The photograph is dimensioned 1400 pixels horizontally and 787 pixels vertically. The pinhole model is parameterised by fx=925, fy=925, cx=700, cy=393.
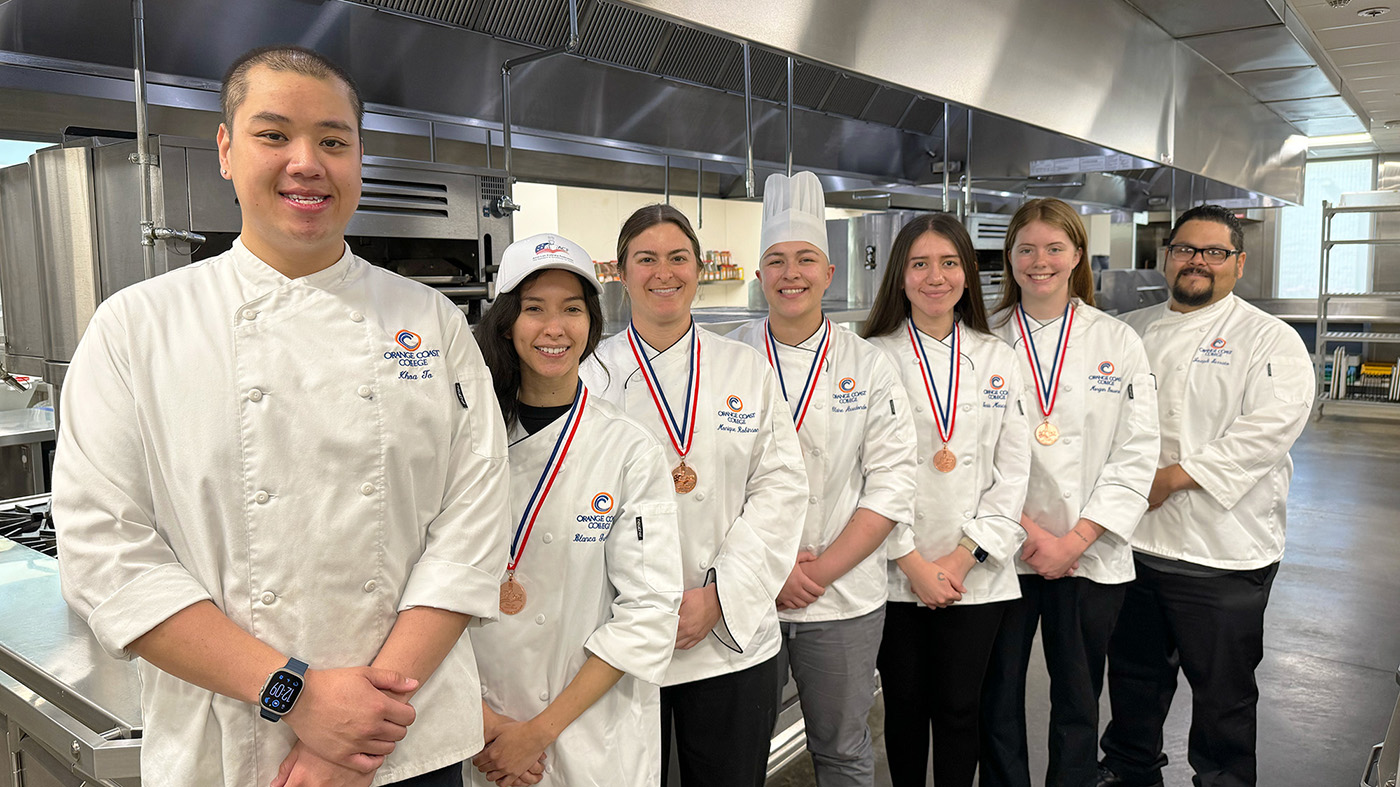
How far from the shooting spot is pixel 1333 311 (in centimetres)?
970

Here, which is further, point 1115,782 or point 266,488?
point 1115,782

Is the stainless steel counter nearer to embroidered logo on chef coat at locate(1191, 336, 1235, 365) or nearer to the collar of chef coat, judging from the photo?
the collar of chef coat

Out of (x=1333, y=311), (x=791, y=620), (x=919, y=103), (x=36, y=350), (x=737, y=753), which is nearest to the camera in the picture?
(x=737, y=753)

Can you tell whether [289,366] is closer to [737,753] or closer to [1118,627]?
[737,753]

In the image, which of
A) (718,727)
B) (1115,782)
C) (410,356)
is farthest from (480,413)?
(1115,782)

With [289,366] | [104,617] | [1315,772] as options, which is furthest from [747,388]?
[1315,772]

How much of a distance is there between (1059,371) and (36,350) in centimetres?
234

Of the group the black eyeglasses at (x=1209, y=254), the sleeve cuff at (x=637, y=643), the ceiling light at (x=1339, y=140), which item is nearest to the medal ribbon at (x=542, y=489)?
the sleeve cuff at (x=637, y=643)

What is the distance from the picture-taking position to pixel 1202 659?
7.21 ft

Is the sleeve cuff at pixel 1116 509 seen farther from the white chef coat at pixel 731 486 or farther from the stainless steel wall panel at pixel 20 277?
the stainless steel wall panel at pixel 20 277

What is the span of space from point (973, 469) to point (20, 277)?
86.2 inches

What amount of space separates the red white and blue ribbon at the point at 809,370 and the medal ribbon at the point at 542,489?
0.56m

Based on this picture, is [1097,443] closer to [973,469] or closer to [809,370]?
[973,469]

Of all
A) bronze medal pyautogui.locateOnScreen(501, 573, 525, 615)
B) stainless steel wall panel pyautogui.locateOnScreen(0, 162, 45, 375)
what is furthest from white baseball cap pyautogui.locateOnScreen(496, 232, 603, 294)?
stainless steel wall panel pyautogui.locateOnScreen(0, 162, 45, 375)
